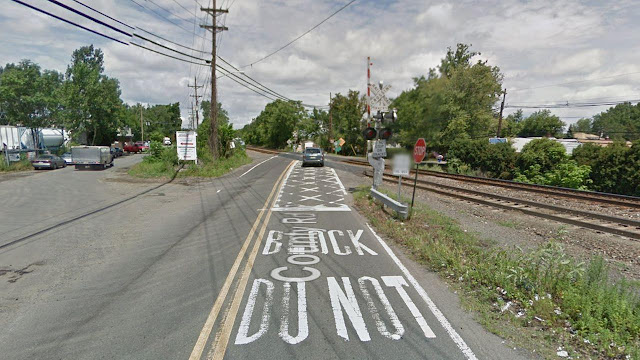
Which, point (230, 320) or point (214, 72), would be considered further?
point (214, 72)

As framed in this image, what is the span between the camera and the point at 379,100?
12.1 meters

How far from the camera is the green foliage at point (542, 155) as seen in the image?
22.3 m

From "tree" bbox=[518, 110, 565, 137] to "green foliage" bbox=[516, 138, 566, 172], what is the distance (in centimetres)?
7949

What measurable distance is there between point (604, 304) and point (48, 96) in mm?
45816

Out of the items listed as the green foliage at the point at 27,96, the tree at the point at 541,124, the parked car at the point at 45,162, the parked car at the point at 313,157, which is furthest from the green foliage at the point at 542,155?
the tree at the point at 541,124

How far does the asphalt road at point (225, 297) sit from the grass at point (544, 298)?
41 centimetres

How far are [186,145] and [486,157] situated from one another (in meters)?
23.3

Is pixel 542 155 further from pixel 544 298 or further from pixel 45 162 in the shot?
pixel 45 162

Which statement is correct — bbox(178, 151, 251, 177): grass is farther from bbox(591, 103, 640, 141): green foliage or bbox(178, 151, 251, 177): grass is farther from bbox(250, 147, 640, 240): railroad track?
bbox(591, 103, 640, 141): green foliage

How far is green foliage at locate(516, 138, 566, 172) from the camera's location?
22312mm

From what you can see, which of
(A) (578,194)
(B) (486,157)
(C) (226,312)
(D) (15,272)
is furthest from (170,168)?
(B) (486,157)

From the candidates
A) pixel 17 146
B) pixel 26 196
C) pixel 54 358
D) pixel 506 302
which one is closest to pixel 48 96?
pixel 17 146

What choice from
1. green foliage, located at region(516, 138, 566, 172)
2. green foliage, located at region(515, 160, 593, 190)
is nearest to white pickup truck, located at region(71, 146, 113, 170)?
green foliage, located at region(515, 160, 593, 190)

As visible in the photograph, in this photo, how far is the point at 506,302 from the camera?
4723 mm
